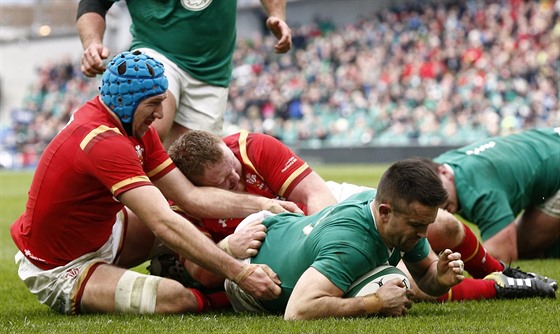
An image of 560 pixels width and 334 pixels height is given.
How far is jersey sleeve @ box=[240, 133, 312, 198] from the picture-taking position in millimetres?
6188

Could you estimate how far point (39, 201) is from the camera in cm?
547

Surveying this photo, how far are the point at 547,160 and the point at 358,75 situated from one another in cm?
2173

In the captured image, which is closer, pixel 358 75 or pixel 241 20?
pixel 358 75

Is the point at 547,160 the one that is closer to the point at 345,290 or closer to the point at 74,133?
the point at 345,290

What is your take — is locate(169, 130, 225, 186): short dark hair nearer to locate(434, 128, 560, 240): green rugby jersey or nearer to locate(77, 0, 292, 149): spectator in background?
locate(77, 0, 292, 149): spectator in background

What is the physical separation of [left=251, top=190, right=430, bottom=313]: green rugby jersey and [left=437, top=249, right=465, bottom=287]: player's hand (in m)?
0.20

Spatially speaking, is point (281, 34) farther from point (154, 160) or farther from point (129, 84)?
point (129, 84)

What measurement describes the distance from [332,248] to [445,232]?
5.03ft

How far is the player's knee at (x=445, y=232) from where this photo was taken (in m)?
6.06

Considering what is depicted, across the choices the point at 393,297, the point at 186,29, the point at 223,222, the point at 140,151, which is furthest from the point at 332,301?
the point at 186,29

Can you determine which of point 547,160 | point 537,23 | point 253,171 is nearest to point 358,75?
point 537,23

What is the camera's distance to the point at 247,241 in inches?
215

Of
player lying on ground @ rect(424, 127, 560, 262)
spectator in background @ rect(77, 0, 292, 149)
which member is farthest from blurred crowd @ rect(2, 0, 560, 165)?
spectator in background @ rect(77, 0, 292, 149)

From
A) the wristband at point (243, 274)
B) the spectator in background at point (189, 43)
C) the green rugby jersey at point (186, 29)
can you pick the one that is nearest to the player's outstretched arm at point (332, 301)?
the wristband at point (243, 274)
